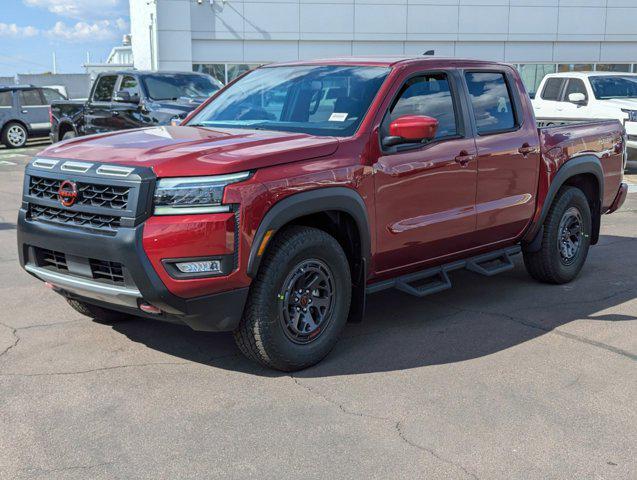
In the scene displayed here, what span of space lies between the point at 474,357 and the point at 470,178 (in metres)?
1.34

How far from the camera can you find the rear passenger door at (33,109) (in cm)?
2116

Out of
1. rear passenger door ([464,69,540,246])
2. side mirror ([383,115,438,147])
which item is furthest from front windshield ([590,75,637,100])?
side mirror ([383,115,438,147])

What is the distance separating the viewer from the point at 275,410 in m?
4.05

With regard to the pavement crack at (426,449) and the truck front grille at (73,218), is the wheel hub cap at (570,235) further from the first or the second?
the truck front grille at (73,218)

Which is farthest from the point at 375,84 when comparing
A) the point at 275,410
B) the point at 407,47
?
the point at 407,47

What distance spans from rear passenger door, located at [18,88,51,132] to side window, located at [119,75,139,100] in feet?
31.6

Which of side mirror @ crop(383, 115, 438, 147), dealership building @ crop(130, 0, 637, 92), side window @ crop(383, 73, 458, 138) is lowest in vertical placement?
side mirror @ crop(383, 115, 438, 147)

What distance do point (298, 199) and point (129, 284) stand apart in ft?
3.42

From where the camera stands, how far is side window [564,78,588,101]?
14891mm

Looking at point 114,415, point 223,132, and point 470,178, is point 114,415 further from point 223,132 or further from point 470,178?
point 470,178

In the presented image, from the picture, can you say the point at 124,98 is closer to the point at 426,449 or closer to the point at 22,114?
the point at 426,449

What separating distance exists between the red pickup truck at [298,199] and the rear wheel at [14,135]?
16867 mm

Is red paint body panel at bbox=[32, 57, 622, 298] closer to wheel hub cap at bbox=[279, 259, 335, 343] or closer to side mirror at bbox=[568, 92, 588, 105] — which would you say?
wheel hub cap at bbox=[279, 259, 335, 343]

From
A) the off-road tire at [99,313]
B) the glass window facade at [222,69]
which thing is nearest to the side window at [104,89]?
the off-road tire at [99,313]
